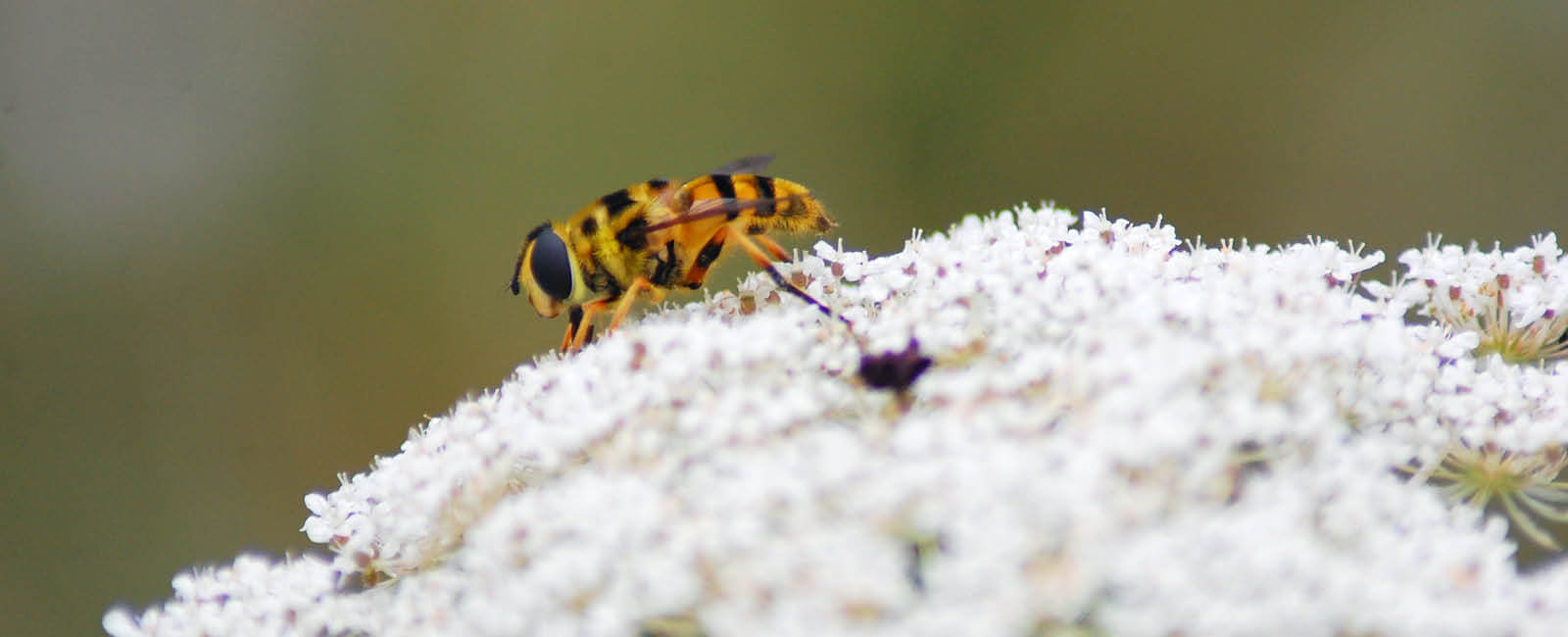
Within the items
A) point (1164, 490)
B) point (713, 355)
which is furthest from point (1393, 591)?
point (713, 355)

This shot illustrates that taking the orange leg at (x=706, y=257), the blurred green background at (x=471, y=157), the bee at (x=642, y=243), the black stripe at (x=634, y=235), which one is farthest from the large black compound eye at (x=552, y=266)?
the blurred green background at (x=471, y=157)

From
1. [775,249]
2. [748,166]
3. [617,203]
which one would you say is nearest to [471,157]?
[748,166]

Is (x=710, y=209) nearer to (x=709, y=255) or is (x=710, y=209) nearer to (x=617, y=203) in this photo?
(x=709, y=255)

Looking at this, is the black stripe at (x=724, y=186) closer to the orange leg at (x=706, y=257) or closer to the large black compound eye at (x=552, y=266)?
the orange leg at (x=706, y=257)

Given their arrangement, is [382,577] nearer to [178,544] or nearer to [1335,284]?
[1335,284]

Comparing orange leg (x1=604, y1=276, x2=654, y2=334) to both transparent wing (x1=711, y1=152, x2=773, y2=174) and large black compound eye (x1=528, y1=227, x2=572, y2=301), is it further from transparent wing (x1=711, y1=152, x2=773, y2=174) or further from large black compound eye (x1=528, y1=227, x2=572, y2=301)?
transparent wing (x1=711, y1=152, x2=773, y2=174)

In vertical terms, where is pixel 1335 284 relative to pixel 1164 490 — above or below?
above

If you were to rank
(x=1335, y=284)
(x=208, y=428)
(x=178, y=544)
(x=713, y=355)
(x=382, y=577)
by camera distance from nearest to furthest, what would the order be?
(x=713, y=355) < (x=382, y=577) < (x=1335, y=284) < (x=178, y=544) < (x=208, y=428)
